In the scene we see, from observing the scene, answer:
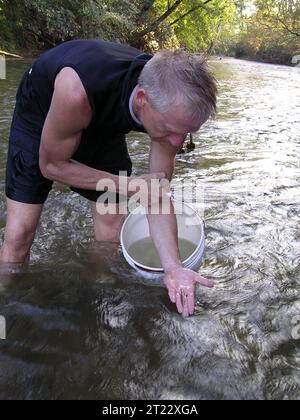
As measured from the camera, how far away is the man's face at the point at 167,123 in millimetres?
1678

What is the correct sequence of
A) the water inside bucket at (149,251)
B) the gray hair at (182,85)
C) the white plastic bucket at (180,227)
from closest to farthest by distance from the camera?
the gray hair at (182,85) < the white plastic bucket at (180,227) < the water inside bucket at (149,251)

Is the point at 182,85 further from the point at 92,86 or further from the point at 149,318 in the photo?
the point at 149,318

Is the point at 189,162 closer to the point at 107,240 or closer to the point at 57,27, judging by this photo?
the point at 107,240

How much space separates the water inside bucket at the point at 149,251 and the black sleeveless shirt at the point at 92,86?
727 millimetres

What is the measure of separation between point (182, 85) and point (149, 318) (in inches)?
48.9

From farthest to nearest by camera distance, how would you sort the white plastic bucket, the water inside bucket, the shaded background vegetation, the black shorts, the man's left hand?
1. the shaded background vegetation
2. the water inside bucket
3. the white plastic bucket
4. the black shorts
5. the man's left hand

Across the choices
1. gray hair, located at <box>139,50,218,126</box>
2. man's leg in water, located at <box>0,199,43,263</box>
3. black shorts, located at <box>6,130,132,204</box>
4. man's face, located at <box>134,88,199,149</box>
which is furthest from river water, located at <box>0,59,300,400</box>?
gray hair, located at <box>139,50,218,126</box>

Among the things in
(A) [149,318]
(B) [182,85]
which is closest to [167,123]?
(B) [182,85]

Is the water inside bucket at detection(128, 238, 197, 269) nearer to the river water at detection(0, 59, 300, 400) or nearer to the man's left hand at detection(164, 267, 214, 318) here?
the river water at detection(0, 59, 300, 400)

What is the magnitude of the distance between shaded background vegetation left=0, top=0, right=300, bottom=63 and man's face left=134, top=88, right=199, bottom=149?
1.87 meters

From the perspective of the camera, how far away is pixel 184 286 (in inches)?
77.7

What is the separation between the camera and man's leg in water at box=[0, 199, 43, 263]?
2309mm

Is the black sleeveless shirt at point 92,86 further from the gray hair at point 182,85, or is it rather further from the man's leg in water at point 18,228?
the man's leg in water at point 18,228

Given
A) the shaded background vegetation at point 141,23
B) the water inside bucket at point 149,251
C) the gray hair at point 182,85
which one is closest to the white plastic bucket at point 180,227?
the water inside bucket at point 149,251
